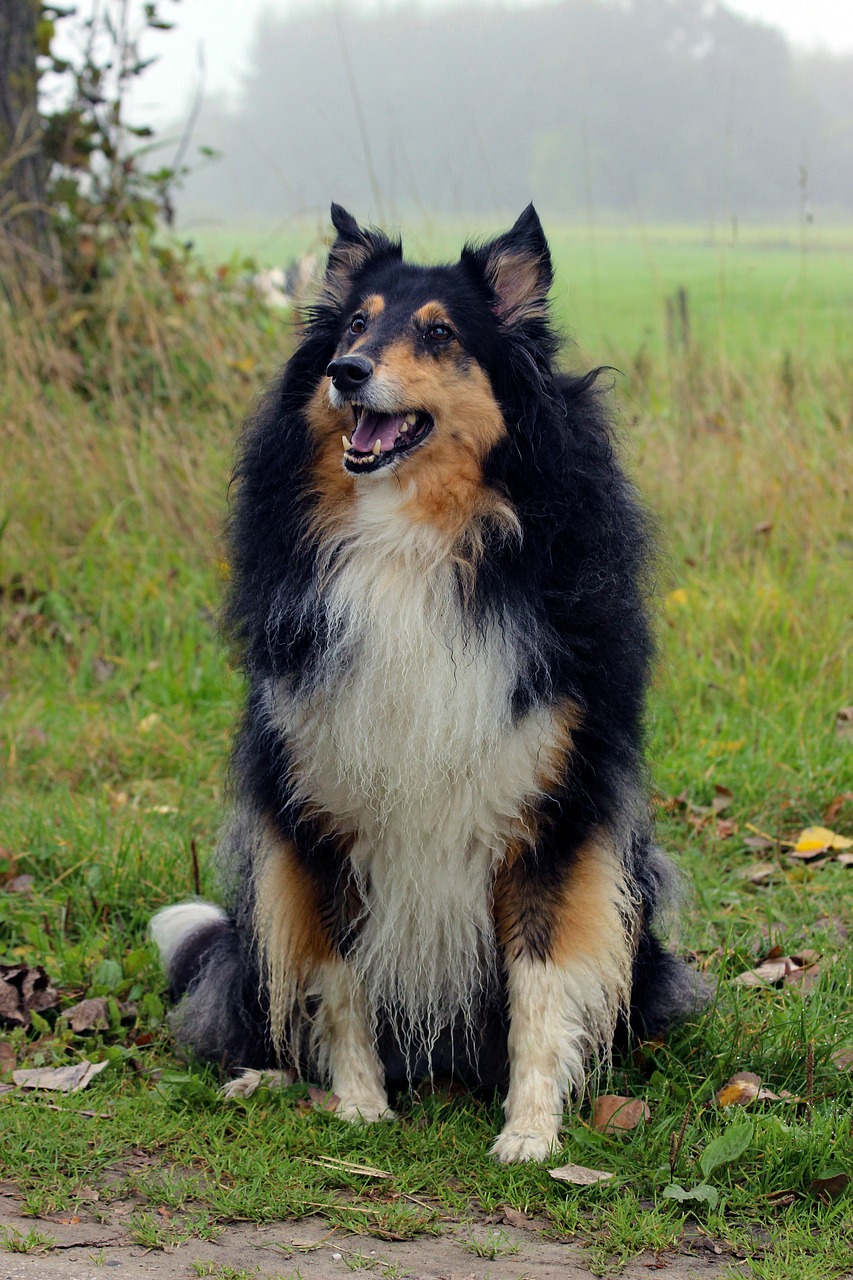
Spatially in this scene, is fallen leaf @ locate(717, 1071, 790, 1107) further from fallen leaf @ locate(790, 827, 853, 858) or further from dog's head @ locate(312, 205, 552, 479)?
dog's head @ locate(312, 205, 552, 479)

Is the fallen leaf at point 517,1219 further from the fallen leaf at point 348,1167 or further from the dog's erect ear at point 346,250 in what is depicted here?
the dog's erect ear at point 346,250

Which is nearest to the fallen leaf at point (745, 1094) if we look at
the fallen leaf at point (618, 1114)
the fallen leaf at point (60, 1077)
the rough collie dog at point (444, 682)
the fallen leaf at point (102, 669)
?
the fallen leaf at point (618, 1114)

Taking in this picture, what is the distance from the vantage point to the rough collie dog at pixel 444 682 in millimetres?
2799

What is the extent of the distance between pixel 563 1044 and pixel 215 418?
4.70 meters

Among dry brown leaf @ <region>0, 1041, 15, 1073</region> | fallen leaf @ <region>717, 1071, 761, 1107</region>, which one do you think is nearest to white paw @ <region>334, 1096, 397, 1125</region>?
fallen leaf @ <region>717, 1071, 761, 1107</region>

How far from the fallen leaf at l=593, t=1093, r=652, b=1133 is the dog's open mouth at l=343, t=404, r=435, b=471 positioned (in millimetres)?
1576

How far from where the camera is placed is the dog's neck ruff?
278 centimetres

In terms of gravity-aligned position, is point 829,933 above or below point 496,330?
below

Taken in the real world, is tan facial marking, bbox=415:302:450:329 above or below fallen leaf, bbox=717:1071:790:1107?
above

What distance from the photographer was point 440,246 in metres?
7.07

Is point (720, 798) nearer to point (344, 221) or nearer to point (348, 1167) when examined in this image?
point (348, 1167)

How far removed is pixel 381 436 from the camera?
2.81 metres

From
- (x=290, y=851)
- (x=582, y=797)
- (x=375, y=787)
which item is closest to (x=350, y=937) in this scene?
(x=290, y=851)

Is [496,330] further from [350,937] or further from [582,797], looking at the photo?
[350,937]
